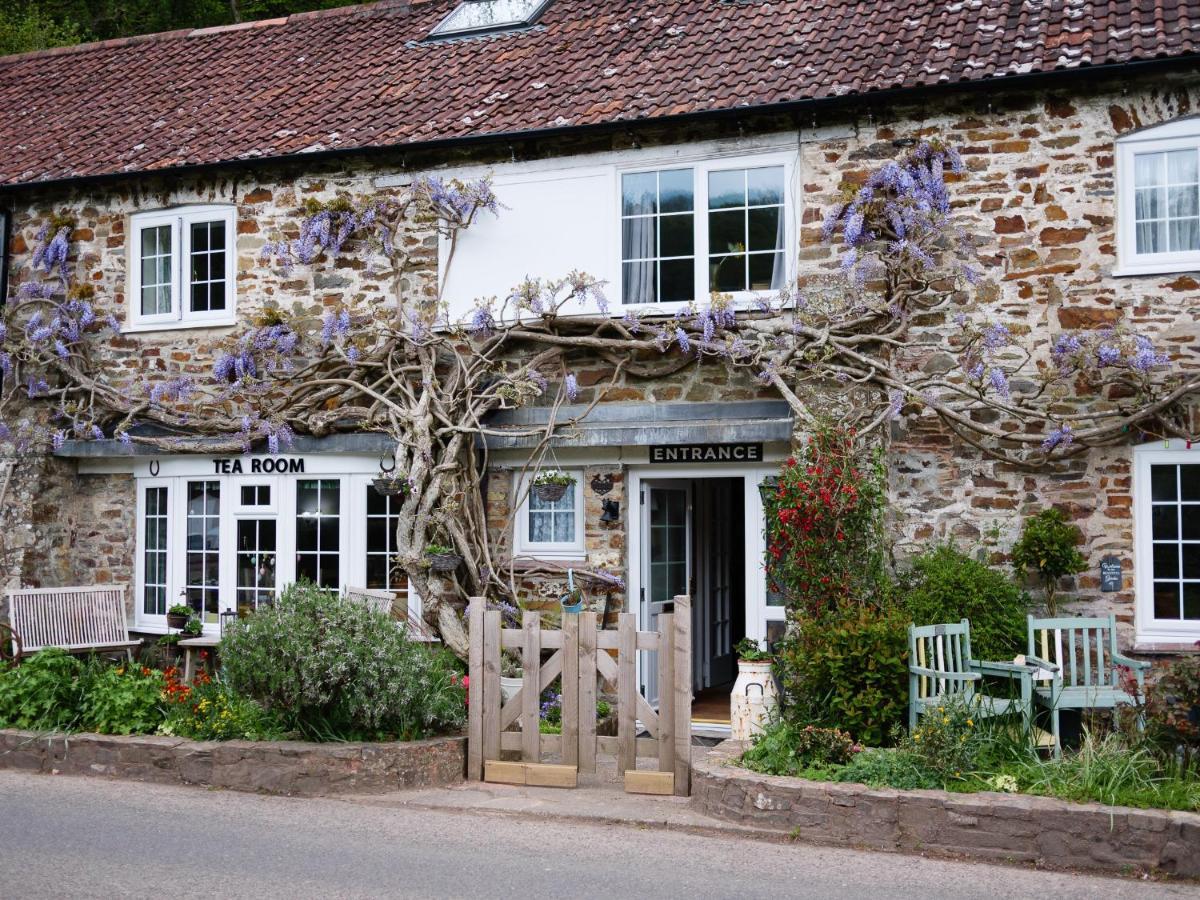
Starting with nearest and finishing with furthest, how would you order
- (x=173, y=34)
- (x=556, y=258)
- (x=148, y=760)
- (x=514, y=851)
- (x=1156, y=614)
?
(x=514, y=851) → (x=148, y=760) → (x=1156, y=614) → (x=556, y=258) → (x=173, y=34)

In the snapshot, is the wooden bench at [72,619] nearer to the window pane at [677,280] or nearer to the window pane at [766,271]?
the window pane at [677,280]

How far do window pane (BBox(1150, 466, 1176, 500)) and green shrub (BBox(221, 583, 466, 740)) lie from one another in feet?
19.3

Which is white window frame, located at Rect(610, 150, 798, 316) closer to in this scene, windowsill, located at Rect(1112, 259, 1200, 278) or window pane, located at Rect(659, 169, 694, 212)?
window pane, located at Rect(659, 169, 694, 212)

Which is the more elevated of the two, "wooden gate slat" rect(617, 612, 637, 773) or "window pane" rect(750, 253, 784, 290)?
"window pane" rect(750, 253, 784, 290)

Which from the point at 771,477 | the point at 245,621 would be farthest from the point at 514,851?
the point at 771,477

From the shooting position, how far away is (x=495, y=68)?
47.5ft

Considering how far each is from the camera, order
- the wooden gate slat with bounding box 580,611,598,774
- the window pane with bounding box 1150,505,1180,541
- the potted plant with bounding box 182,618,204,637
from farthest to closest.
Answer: the potted plant with bounding box 182,618,204,637, the window pane with bounding box 1150,505,1180,541, the wooden gate slat with bounding box 580,611,598,774

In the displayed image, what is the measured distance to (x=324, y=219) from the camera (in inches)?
530

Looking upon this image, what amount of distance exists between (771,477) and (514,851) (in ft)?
16.8

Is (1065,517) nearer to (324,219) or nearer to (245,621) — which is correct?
(245,621)

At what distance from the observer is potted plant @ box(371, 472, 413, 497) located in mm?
12602

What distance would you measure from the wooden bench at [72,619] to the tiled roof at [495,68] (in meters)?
4.46

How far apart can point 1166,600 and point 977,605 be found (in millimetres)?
1696

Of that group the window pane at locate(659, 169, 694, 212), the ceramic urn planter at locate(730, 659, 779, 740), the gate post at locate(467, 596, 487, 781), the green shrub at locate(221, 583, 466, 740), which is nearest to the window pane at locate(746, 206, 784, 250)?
the window pane at locate(659, 169, 694, 212)
